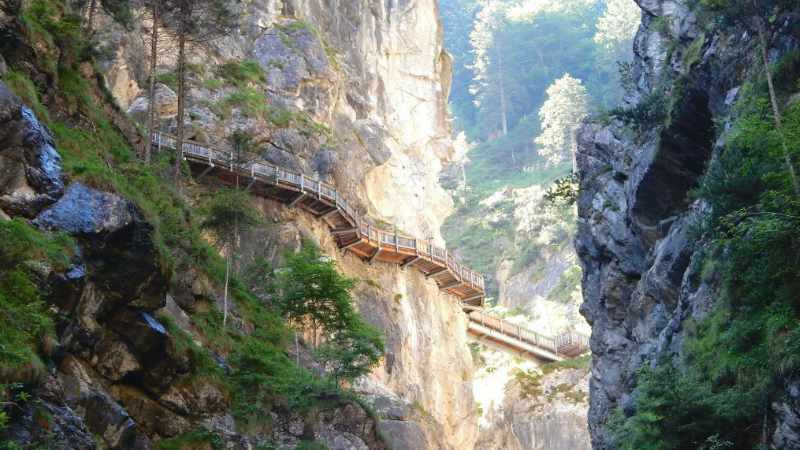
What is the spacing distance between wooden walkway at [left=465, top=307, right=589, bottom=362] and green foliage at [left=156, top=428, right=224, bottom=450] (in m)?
28.9

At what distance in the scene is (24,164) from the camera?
14.9 meters

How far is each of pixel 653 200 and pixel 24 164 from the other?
19.3m

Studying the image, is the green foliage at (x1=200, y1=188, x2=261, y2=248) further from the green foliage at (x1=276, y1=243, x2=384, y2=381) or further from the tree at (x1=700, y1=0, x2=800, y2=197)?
the tree at (x1=700, y1=0, x2=800, y2=197)

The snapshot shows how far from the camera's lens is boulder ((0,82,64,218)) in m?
14.5

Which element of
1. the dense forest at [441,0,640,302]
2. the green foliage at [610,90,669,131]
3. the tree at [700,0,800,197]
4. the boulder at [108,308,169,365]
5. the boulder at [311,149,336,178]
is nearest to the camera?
the boulder at [108,308,169,365]

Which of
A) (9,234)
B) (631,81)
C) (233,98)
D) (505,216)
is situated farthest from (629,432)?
(505,216)

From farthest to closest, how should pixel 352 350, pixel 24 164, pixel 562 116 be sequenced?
pixel 562 116
pixel 352 350
pixel 24 164

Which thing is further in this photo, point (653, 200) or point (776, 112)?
point (653, 200)

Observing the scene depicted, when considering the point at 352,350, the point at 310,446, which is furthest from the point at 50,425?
the point at 352,350

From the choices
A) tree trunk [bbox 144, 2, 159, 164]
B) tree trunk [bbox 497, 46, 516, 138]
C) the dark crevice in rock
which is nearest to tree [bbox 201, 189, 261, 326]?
tree trunk [bbox 144, 2, 159, 164]

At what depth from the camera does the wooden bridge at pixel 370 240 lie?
3353 cm

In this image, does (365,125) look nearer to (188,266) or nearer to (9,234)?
(188,266)

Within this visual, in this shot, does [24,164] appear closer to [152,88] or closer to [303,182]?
[152,88]

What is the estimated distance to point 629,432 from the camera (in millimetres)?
17797
